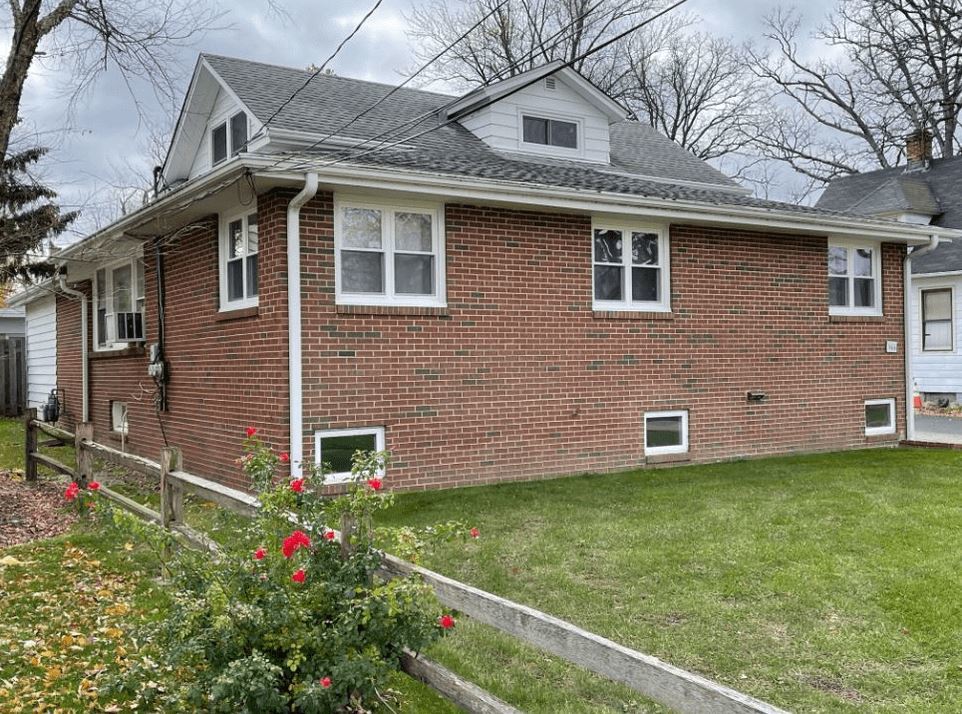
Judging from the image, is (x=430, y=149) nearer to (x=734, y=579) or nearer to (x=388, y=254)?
(x=388, y=254)

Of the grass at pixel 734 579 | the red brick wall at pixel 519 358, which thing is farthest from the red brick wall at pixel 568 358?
the grass at pixel 734 579

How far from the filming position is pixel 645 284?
37.6 feet

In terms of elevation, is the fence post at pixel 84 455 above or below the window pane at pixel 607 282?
below

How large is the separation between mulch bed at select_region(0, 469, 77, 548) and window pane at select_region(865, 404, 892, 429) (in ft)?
39.1

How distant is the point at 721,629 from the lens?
490 centimetres

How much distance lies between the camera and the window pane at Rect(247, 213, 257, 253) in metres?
9.67

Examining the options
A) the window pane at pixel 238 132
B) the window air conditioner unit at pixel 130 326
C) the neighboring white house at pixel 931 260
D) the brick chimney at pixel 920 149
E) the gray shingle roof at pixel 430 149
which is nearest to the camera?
the gray shingle roof at pixel 430 149

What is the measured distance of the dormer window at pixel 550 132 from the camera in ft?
44.6

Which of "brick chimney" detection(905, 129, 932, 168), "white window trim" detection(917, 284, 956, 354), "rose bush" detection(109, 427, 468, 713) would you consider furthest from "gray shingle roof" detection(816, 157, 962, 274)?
"rose bush" detection(109, 427, 468, 713)

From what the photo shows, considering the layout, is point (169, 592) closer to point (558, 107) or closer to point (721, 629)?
point (721, 629)

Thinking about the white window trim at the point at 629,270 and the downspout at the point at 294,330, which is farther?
the white window trim at the point at 629,270

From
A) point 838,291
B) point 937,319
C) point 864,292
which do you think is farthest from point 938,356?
point 838,291

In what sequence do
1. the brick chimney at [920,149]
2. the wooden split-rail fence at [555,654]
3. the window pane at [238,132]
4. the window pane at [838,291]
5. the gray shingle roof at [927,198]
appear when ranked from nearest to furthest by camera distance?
1. the wooden split-rail fence at [555,654]
2. the window pane at [238,132]
3. the window pane at [838,291]
4. the gray shingle roof at [927,198]
5. the brick chimney at [920,149]

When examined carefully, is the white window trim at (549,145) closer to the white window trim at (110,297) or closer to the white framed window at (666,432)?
the white framed window at (666,432)
